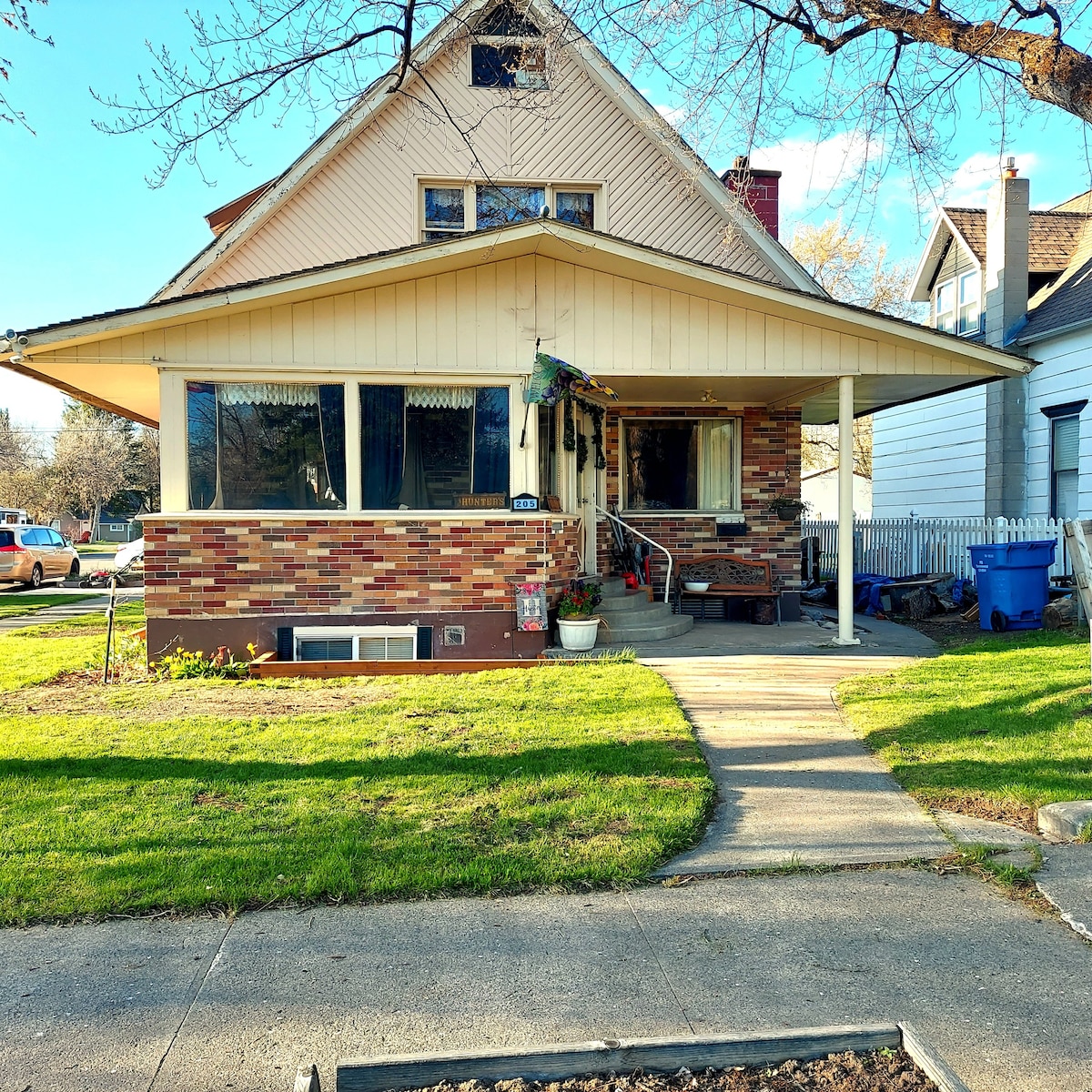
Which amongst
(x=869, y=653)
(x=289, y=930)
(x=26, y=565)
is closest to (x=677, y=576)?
(x=869, y=653)

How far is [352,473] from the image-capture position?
365 inches

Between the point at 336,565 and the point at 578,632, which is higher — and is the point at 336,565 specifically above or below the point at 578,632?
above

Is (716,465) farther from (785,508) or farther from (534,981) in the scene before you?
(534,981)

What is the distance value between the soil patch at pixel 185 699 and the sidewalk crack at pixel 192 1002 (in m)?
3.64

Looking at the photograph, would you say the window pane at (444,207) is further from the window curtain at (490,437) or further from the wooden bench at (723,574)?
the wooden bench at (723,574)

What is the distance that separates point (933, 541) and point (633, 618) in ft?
25.9

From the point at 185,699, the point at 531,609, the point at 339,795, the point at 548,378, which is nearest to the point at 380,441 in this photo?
the point at 548,378

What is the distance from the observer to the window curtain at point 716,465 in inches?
505

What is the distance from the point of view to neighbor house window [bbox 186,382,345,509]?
9.22 meters

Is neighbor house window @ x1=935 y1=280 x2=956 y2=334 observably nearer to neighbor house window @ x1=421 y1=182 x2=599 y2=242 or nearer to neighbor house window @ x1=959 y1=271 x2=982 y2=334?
neighbor house window @ x1=959 y1=271 x2=982 y2=334

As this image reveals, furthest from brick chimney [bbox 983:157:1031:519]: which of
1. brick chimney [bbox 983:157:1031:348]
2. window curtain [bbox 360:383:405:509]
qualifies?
window curtain [bbox 360:383:405:509]

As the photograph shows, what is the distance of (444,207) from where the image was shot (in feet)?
43.5

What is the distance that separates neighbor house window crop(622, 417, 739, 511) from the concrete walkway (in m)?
4.72

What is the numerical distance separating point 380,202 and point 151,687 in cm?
786
